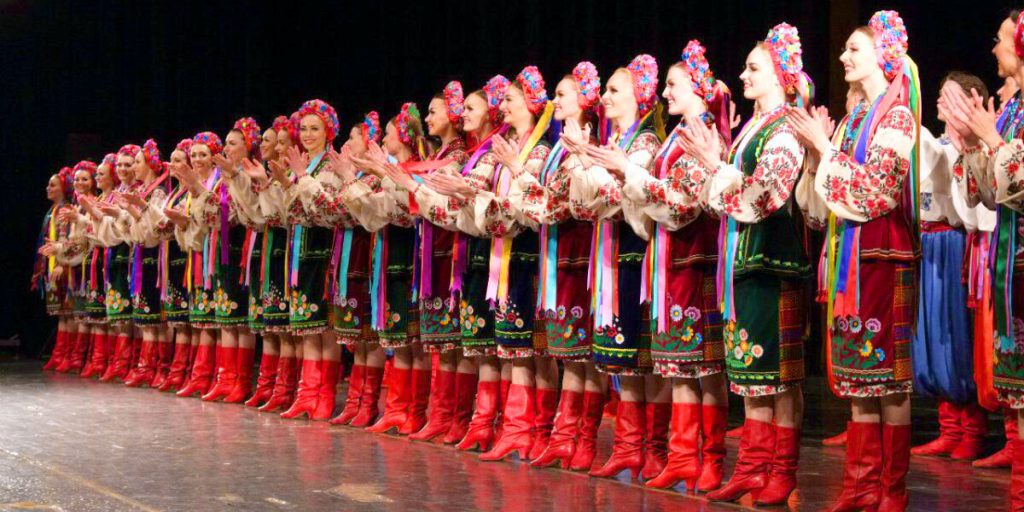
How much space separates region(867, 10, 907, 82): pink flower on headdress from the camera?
144 inches

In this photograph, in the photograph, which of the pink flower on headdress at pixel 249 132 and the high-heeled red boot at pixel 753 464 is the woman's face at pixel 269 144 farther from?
the high-heeled red boot at pixel 753 464

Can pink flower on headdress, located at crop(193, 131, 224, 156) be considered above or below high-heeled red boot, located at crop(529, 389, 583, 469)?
above

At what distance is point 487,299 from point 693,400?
43.4 inches

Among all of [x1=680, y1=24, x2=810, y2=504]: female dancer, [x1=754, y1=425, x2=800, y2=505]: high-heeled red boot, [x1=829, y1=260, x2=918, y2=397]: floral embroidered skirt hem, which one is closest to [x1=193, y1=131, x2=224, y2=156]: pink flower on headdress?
[x1=680, y1=24, x2=810, y2=504]: female dancer

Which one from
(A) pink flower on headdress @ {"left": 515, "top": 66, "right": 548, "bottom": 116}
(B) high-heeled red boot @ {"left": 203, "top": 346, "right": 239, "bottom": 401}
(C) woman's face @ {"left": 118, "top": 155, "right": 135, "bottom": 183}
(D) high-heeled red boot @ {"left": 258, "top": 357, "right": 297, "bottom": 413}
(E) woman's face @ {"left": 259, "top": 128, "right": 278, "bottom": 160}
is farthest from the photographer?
(C) woman's face @ {"left": 118, "top": 155, "right": 135, "bottom": 183}

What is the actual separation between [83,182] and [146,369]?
5.68 feet

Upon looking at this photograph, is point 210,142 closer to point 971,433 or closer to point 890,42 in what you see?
point 971,433

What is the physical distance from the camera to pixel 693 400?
4227mm

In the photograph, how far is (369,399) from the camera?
6.05m

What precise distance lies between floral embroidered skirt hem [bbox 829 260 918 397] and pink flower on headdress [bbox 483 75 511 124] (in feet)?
6.93

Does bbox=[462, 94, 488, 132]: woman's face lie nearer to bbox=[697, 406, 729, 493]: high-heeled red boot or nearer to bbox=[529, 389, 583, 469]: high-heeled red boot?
bbox=[529, 389, 583, 469]: high-heeled red boot

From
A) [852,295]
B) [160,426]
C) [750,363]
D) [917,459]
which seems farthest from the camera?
[160,426]

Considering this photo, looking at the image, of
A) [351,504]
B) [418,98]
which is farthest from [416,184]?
[418,98]

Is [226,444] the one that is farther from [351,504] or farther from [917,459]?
[917,459]
